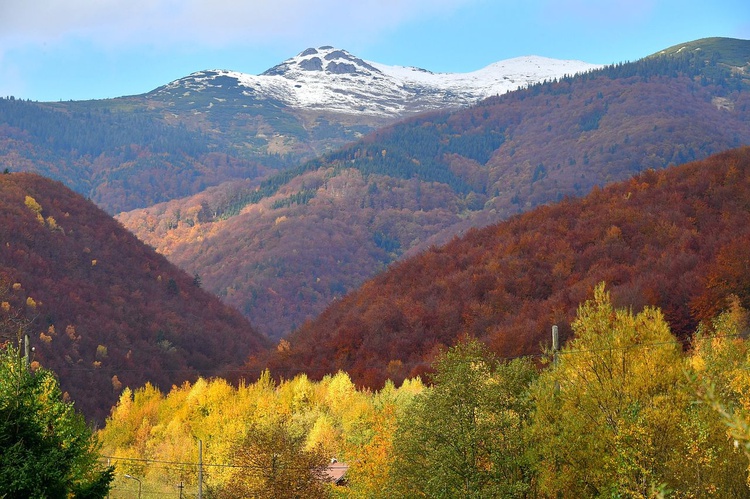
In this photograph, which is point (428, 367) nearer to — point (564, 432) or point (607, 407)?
point (607, 407)

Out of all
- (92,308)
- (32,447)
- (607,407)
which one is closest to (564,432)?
(607,407)

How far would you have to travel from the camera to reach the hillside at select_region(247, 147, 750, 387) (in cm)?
10206

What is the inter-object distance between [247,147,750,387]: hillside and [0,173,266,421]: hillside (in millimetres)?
22853

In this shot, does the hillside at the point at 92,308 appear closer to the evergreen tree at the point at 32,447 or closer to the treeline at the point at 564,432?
the treeline at the point at 564,432

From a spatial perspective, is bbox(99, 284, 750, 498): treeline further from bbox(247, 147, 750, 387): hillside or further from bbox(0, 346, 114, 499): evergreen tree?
bbox(247, 147, 750, 387): hillside

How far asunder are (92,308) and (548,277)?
8443 centimetres

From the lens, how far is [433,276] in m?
169

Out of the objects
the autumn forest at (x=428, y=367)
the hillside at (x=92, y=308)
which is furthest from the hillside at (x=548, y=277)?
the hillside at (x=92, y=308)

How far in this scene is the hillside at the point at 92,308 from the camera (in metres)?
139

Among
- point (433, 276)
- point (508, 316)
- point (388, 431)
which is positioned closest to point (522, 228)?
point (433, 276)

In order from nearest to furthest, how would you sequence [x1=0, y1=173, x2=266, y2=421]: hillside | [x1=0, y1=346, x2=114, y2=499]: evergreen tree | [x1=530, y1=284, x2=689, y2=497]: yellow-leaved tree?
[x1=0, y1=346, x2=114, y2=499]: evergreen tree, [x1=530, y1=284, x2=689, y2=497]: yellow-leaved tree, [x1=0, y1=173, x2=266, y2=421]: hillside

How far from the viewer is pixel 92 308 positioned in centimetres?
16338

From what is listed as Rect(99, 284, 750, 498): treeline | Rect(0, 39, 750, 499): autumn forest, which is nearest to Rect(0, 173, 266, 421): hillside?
Rect(0, 39, 750, 499): autumn forest

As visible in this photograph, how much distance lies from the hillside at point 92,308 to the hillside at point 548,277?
22853 millimetres
